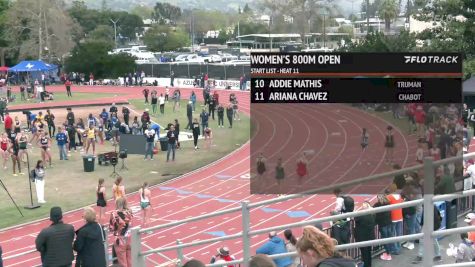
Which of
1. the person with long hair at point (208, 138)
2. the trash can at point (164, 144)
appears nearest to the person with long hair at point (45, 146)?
the trash can at point (164, 144)

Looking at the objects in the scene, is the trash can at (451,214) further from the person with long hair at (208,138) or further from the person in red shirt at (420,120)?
the person with long hair at (208,138)

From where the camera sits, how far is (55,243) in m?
7.88

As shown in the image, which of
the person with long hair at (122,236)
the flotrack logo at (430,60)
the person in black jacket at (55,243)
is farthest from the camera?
the flotrack logo at (430,60)

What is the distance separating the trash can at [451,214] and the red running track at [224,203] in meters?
3.11

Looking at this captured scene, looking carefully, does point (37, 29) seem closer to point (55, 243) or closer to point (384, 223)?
point (384, 223)

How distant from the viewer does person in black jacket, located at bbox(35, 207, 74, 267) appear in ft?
25.8

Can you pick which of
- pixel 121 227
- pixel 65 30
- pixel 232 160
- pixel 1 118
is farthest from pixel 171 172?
pixel 65 30

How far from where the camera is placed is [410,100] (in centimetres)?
1270

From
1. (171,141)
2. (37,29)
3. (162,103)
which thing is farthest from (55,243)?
(37,29)

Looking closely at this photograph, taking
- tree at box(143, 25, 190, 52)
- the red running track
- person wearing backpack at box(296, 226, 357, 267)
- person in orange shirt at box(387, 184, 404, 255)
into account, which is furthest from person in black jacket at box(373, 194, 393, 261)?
tree at box(143, 25, 190, 52)

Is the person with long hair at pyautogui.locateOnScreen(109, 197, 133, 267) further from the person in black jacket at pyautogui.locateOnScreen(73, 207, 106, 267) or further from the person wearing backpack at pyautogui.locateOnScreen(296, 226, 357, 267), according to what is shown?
the person wearing backpack at pyautogui.locateOnScreen(296, 226, 357, 267)

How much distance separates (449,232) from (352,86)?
7.99 meters

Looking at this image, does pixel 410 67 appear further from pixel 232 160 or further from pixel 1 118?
pixel 1 118
